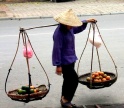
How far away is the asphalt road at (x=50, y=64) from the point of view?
568 cm

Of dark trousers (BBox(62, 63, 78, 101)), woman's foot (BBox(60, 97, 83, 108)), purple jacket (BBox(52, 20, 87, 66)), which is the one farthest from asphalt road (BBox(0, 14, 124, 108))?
purple jacket (BBox(52, 20, 87, 66))

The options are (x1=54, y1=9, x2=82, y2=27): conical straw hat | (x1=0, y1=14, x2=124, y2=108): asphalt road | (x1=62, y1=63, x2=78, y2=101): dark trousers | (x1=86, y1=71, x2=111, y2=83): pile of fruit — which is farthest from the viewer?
(x1=0, y1=14, x2=124, y2=108): asphalt road

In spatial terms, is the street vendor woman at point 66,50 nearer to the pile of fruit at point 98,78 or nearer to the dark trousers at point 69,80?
the dark trousers at point 69,80

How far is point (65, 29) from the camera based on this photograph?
16.4 ft

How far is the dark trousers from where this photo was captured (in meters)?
5.12

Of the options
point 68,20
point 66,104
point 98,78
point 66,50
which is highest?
point 68,20

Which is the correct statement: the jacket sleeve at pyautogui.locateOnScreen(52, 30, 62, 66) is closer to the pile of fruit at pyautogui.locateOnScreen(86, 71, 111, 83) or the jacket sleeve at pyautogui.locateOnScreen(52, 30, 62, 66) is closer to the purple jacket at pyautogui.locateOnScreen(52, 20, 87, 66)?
the purple jacket at pyautogui.locateOnScreen(52, 20, 87, 66)

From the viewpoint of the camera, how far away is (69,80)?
17.0ft

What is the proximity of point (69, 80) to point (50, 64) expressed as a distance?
2.77m

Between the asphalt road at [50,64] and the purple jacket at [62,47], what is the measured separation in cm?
79

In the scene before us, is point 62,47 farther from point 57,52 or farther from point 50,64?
point 50,64

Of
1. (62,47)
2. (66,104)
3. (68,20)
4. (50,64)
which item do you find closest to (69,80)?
(66,104)

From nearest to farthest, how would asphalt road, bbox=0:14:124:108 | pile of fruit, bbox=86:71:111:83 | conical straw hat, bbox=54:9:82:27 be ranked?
conical straw hat, bbox=54:9:82:27 → pile of fruit, bbox=86:71:111:83 → asphalt road, bbox=0:14:124:108

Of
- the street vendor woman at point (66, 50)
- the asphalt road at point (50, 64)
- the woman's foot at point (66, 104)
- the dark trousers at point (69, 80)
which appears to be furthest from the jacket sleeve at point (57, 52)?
the asphalt road at point (50, 64)
